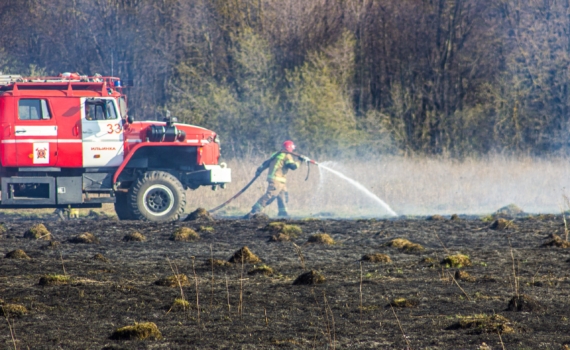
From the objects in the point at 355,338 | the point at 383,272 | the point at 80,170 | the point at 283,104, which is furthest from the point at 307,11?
the point at 355,338

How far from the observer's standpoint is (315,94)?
105 feet

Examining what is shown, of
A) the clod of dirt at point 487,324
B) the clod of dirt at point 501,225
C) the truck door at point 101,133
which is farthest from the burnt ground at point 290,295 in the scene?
the truck door at point 101,133

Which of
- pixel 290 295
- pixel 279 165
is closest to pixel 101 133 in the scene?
pixel 279 165

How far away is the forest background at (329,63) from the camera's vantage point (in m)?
32.9

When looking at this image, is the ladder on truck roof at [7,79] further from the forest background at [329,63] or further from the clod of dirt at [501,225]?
the forest background at [329,63]

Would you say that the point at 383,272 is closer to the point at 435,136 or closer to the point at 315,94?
the point at 315,94

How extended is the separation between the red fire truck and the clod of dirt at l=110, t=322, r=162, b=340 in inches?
428

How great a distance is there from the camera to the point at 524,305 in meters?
7.36

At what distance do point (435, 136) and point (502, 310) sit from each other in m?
31.1

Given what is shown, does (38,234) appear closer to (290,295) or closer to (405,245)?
(405,245)

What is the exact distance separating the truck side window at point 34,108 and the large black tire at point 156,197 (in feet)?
7.67

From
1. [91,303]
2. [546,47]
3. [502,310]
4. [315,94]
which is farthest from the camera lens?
[546,47]

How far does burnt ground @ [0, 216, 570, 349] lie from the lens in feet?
21.3

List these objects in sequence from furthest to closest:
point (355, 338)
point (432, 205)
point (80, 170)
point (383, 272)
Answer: point (432, 205) < point (80, 170) < point (383, 272) < point (355, 338)
